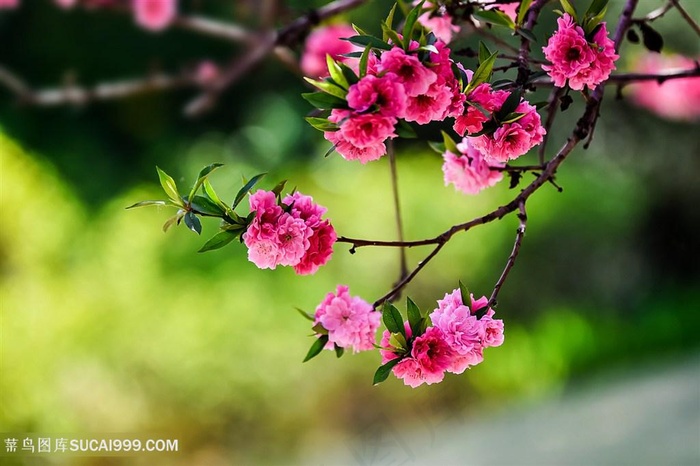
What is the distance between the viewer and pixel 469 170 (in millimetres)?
1118

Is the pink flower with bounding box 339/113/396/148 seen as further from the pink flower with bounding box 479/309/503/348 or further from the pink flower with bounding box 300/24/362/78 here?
the pink flower with bounding box 300/24/362/78

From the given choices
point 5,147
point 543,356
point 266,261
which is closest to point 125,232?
point 5,147

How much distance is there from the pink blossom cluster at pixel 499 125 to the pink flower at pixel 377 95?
0.11 m

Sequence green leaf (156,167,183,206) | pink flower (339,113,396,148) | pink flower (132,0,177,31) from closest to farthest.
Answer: pink flower (339,113,396,148) < green leaf (156,167,183,206) < pink flower (132,0,177,31)

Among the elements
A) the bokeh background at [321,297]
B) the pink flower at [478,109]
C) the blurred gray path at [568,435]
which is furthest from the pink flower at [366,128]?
the blurred gray path at [568,435]

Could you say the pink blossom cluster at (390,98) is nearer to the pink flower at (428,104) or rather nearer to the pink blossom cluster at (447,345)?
the pink flower at (428,104)

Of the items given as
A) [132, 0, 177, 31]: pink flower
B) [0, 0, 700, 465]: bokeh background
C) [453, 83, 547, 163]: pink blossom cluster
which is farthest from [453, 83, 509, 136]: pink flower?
[132, 0, 177, 31]: pink flower

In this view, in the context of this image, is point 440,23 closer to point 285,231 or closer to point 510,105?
point 510,105

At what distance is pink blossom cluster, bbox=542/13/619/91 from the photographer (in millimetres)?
902

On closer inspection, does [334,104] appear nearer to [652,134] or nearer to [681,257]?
[681,257]

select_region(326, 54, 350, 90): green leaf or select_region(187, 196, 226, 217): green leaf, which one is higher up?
select_region(326, 54, 350, 90): green leaf

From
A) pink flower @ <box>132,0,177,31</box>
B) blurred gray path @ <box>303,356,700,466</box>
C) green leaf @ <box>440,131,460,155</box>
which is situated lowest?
green leaf @ <box>440,131,460,155</box>

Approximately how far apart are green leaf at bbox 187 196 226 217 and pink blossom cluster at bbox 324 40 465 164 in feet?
0.47

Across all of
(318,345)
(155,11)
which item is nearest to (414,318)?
(318,345)
